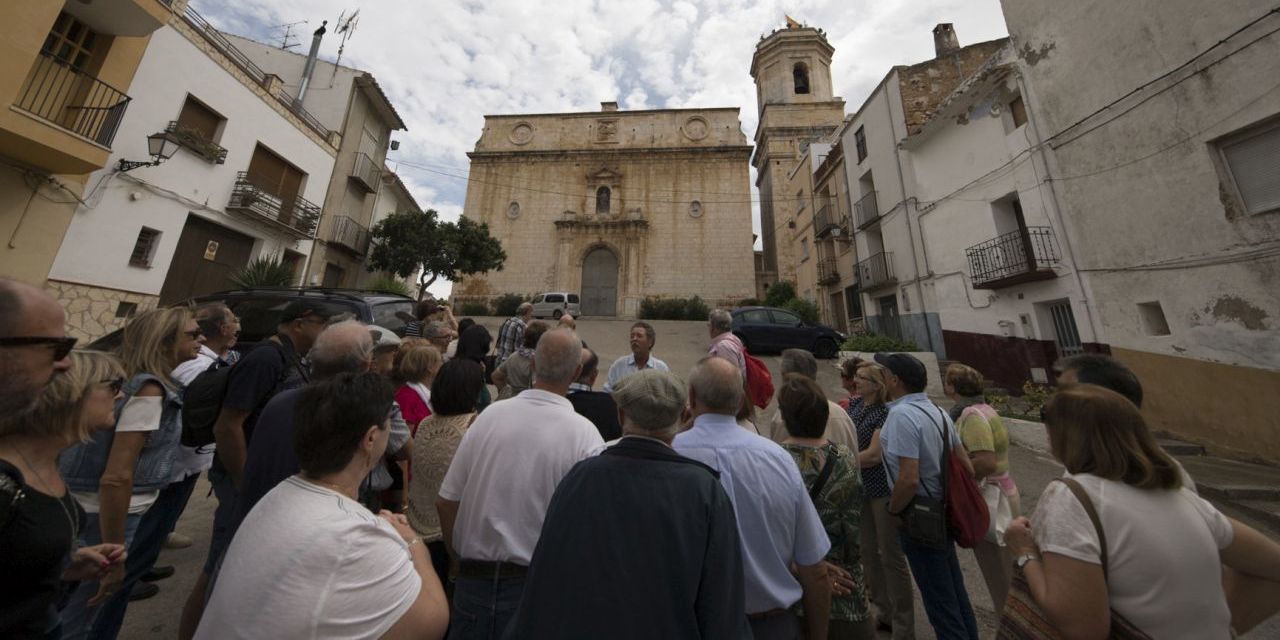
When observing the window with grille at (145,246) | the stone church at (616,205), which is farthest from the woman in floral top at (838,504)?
the stone church at (616,205)

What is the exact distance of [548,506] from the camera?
154 centimetres

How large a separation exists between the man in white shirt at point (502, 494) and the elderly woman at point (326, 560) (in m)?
0.43

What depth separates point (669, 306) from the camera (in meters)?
20.5

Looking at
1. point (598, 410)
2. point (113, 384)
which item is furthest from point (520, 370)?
point (113, 384)

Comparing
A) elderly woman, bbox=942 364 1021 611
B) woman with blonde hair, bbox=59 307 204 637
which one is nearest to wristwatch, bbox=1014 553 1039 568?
elderly woman, bbox=942 364 1021 611

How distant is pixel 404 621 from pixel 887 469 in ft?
Answer: 8.80

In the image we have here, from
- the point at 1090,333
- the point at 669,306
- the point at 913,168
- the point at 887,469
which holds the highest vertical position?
the point at 913,168

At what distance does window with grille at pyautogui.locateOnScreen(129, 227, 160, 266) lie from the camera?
29.2 ft

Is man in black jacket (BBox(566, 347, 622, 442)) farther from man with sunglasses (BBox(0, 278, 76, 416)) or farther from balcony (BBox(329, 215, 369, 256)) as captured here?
balcony (BBox(329, 215, 369, 256))

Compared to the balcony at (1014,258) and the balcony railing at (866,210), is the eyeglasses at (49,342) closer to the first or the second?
the balcony at (1014,258)

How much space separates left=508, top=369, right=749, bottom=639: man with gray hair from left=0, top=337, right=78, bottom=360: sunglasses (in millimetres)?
1607

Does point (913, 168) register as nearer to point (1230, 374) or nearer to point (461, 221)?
point (1230, 374)

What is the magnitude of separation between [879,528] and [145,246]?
14320mm

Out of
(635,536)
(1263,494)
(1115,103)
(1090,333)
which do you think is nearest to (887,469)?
(635,536)
